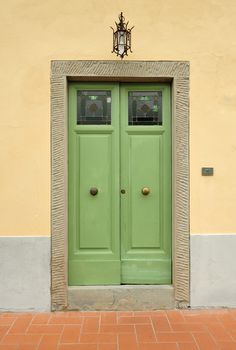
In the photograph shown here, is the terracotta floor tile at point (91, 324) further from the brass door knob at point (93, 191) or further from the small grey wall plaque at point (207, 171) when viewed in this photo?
the small grey wall plaque at point (207, 171)

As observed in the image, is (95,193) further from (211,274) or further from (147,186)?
(211,274)

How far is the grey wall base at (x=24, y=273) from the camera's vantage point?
423 cm

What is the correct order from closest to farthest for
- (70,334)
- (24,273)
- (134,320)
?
1. (70,334)
2. (134,320)
3. (24,273)

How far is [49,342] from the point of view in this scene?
3523mm

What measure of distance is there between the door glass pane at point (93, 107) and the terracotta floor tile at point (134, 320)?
2.19m

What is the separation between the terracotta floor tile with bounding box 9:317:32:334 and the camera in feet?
12.3

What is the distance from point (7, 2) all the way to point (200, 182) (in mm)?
2952

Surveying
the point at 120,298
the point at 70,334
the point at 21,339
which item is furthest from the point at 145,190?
the point at 21,339

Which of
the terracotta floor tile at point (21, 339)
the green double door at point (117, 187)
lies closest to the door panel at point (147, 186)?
the green double door at point (117, 187)

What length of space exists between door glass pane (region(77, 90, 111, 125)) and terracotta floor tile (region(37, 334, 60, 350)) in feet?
7.60

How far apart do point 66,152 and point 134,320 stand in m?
1.97

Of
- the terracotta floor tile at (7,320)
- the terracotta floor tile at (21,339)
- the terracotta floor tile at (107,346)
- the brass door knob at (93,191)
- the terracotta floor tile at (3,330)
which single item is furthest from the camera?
the brass door knob at (93,191)

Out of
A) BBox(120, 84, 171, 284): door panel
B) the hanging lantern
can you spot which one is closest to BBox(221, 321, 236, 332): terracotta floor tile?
BBox(120, 84, 171, 284): door panel

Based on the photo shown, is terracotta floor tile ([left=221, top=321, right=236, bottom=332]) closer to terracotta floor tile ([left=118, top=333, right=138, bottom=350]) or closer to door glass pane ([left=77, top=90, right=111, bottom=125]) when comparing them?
terracotta floor tile ([left=118, top=333, right=138, bottom=350])
